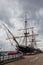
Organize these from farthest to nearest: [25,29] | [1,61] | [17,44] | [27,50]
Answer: [25,29] < [27,50] < [17,44] < [1,61]

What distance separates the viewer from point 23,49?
Answer: 82.5 meters

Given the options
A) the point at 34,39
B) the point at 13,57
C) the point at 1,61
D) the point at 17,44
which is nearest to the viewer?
the point at 1,61

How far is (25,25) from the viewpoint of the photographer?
9156 centimetres

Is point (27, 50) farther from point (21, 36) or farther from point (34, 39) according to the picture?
point (34, 39)

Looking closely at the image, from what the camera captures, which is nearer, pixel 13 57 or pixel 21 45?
pixel 13 57

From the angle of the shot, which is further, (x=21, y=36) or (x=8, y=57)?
(x=21, y=36)

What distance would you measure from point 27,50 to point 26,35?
323 inches

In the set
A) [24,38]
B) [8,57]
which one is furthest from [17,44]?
[8,57]

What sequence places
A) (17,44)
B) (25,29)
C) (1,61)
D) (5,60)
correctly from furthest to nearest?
(25,29) < (17,44) < (5,60) < (1,61)

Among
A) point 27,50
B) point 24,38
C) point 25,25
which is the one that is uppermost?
point 25,25

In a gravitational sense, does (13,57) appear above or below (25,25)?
below

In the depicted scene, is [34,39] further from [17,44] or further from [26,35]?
[17,44]

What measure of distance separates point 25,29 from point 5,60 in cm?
6488

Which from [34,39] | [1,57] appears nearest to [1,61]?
[1,57]
